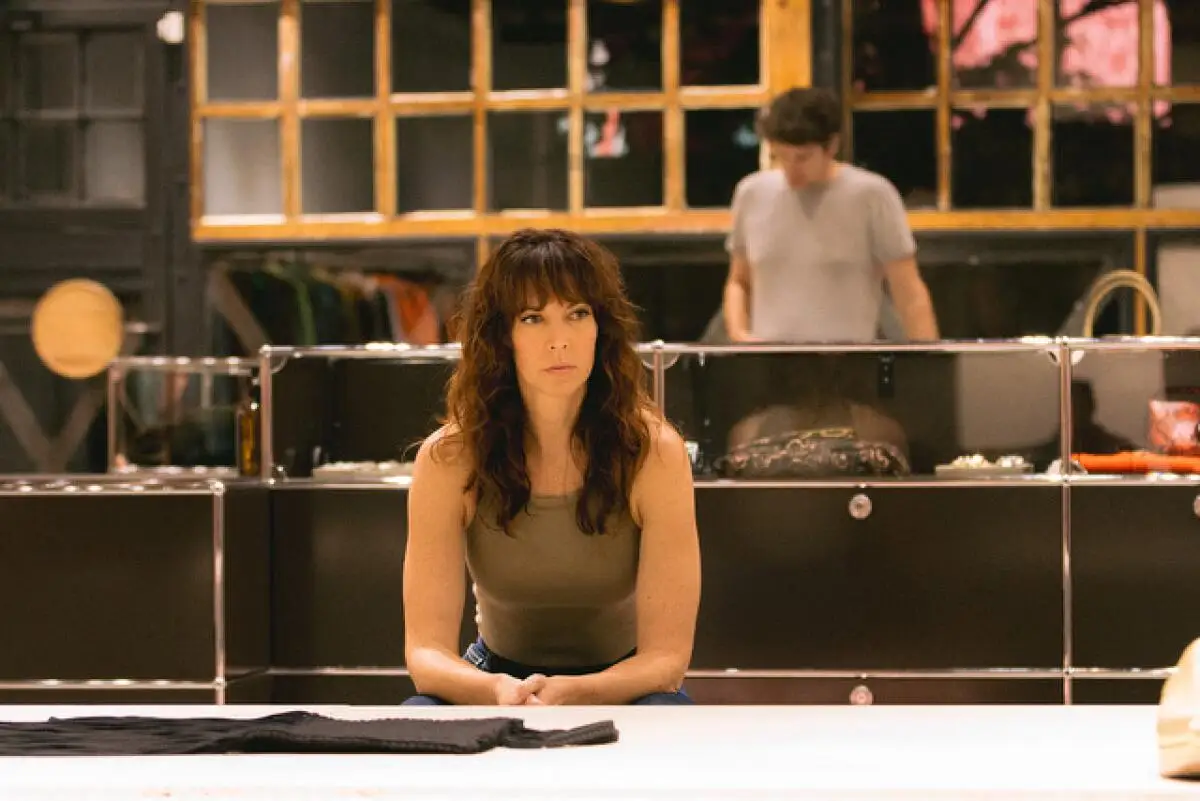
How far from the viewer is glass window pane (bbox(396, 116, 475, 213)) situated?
259 inches

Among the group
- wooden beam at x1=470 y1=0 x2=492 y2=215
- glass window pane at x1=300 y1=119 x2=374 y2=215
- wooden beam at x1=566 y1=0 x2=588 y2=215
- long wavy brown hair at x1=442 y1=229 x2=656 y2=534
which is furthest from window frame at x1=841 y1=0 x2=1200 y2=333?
long wavy brown hair at x1=442 y1=229 x2=656 y2=534

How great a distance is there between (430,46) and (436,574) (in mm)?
4104

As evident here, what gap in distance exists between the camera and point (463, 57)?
658 centimetres

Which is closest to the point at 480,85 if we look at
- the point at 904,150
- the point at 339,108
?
the point at 339,108

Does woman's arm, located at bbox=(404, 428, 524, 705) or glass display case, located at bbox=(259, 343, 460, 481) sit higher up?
glass display case, located at bbox=(259, 343, 460, 481)

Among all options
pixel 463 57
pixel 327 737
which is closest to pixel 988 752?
pixel 327 737

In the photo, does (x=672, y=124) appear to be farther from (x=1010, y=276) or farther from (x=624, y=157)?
(x=1010, y=276)

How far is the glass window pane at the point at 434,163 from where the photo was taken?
6.57 meters

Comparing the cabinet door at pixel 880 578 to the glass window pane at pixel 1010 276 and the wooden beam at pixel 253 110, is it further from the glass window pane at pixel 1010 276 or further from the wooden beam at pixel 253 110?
the wooden beam at pixel 253 110

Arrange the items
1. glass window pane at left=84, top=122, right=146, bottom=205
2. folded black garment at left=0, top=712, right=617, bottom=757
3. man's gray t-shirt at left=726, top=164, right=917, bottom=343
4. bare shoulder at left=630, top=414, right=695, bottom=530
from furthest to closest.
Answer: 1. glass window pane at left=84, top=122, right=146, bottom=205
2. man's gray t-shirt at left=726, top=164, right=917, bottom=343
3. bare shoulder at left=630, top=414, right=695, bottom=530
4. folded black garment at left=0, top=712, right=617, bottom=757

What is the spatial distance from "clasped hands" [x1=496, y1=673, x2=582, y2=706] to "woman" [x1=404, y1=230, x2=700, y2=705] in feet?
0.43

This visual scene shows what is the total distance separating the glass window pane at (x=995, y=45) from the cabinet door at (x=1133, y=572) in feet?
8.02

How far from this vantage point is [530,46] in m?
6.52

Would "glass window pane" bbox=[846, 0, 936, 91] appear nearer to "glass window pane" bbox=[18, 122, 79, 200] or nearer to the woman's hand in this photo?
"glass window pane" bbox=[18, 122, 79, 200]
